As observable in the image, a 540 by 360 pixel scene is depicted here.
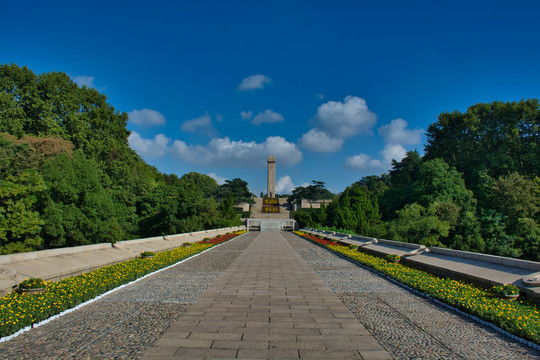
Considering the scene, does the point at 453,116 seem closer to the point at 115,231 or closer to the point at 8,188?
the point at 115,231

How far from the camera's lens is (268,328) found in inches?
186

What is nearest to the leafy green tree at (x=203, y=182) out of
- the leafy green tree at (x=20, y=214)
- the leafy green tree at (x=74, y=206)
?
the leafy green tree at (x=74, y=206)

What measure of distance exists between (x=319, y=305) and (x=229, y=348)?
8.23 ft

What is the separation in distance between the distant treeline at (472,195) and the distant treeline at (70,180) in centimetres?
1635

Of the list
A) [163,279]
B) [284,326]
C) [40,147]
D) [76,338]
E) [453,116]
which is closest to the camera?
[76,338]

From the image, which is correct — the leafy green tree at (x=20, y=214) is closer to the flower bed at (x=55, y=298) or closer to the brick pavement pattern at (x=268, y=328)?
the flower bed at (x=55, y=298)

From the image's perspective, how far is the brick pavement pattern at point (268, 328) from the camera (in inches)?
153

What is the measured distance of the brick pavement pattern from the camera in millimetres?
3881

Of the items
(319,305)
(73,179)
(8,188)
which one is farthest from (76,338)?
(73,179)

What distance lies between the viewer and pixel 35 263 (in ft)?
25.9

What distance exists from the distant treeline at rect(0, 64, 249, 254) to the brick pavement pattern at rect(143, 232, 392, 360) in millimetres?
13481

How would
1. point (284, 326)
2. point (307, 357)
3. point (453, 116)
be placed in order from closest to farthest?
point (307, 357)
point (284, 326)
point (453, 116)

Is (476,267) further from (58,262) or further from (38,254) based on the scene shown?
(38,254)

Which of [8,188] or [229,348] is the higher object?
[8,188]
